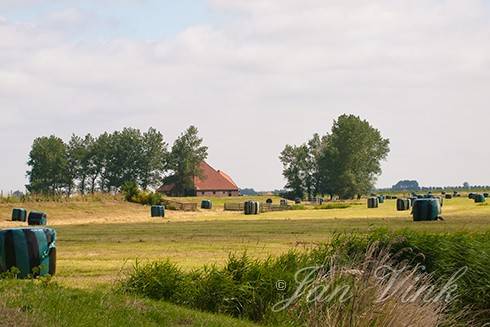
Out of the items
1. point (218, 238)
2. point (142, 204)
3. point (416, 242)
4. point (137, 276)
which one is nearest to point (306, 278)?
point (137, 276)

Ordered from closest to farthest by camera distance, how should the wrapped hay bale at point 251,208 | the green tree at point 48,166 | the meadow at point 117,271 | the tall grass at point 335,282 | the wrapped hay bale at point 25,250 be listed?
the meadow at point 117,271 → the tall grass at point 335,282 → the wrapped hay bale at point 25,250 → the wrapped hay bale at point 251,208 → the green tree at point 48,166

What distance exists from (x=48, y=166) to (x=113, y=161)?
15.7 m

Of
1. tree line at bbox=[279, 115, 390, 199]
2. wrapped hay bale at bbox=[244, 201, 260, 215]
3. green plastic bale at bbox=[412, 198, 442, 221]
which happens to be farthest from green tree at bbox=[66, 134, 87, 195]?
green plastic bale at bbox=[412, 198, 442, 221]

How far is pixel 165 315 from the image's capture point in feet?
45.0

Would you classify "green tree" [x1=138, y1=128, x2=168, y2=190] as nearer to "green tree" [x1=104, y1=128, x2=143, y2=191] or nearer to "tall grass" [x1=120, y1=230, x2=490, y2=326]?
"green tree" [x1=104, y1=128, x2=143, y2=191]

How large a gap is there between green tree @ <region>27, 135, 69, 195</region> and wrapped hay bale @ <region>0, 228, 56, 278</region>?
168 m

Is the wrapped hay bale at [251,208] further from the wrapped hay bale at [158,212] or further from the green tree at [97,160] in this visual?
the green tree at [97,160]

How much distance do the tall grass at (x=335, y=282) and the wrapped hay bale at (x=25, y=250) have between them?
13.5 ft

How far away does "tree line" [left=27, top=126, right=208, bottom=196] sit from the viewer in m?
186


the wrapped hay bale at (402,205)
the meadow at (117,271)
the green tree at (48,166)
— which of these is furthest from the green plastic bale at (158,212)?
the green tree at (48,166)

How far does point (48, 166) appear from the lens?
18562 centimetres

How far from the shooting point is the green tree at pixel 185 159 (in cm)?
18550

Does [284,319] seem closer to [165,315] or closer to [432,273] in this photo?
[165,315]

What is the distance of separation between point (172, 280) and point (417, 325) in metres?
5.45
